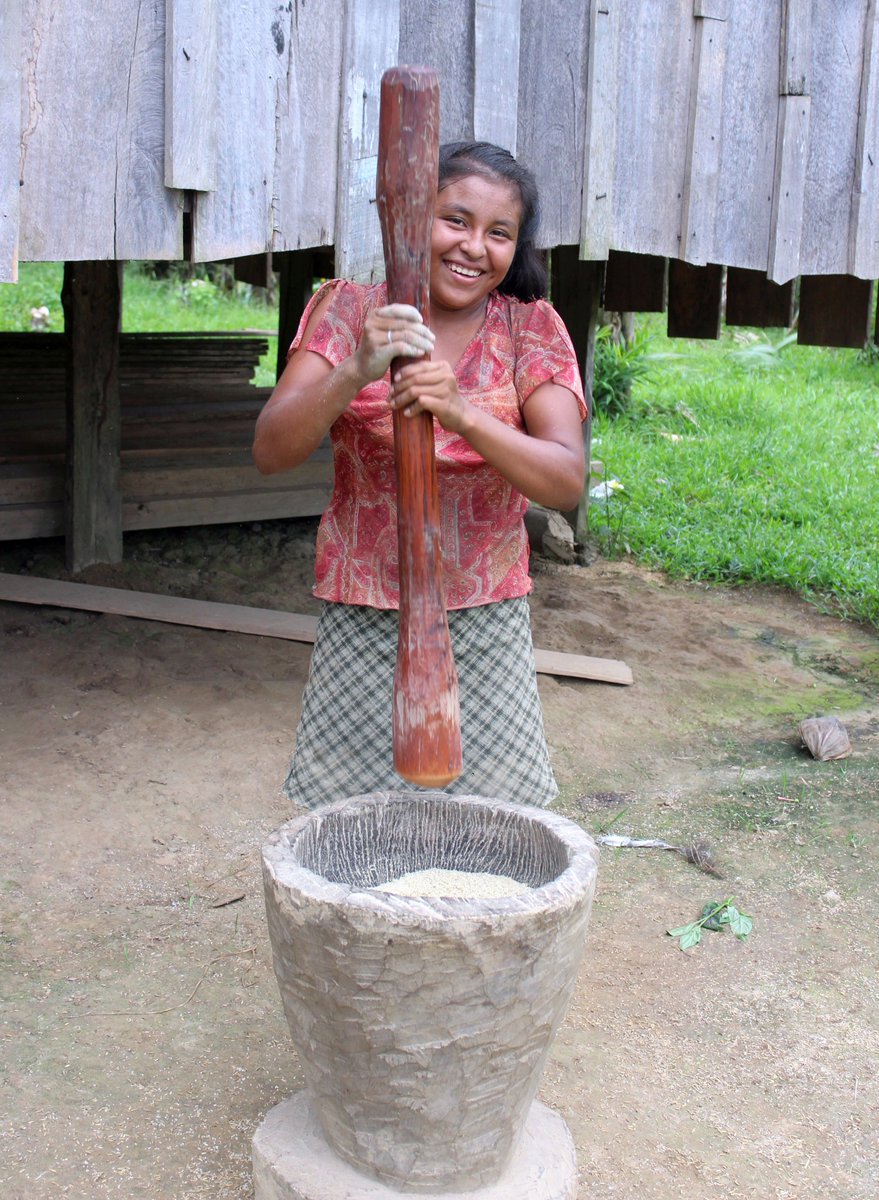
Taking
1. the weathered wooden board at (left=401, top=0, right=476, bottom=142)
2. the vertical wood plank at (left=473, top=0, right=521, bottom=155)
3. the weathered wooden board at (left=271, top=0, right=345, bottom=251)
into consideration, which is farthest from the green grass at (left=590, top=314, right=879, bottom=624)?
the weathered wooden board at (left=271, top=0, right=345, bottom=251)

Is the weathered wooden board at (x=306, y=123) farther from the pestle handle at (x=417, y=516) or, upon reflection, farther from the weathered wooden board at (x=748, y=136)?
the weathered wooden board at (x=748, y=136)

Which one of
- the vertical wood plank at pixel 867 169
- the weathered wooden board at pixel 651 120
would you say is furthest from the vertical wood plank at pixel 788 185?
the weathered wooden board at pixel 651 120

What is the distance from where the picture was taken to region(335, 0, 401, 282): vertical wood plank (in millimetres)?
2984

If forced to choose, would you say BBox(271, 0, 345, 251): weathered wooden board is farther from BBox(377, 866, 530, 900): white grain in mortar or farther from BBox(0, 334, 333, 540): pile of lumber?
BBox(0, 334, 333, 540): pile of lumber

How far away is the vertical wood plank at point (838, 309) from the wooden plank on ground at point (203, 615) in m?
1.65

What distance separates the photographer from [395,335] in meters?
1.90

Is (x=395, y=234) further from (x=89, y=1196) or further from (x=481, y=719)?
(x=89, y=1196)

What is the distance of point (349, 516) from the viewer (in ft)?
7.68

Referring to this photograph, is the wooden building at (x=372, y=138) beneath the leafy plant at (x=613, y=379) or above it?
above

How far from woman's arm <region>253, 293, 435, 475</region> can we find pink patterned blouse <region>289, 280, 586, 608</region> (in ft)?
0.15

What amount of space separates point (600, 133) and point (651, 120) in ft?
0.81

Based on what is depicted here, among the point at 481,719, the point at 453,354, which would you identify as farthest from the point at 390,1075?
the point at 453,354

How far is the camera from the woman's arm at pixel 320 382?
190cm

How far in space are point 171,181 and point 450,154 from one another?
2.56 ft
